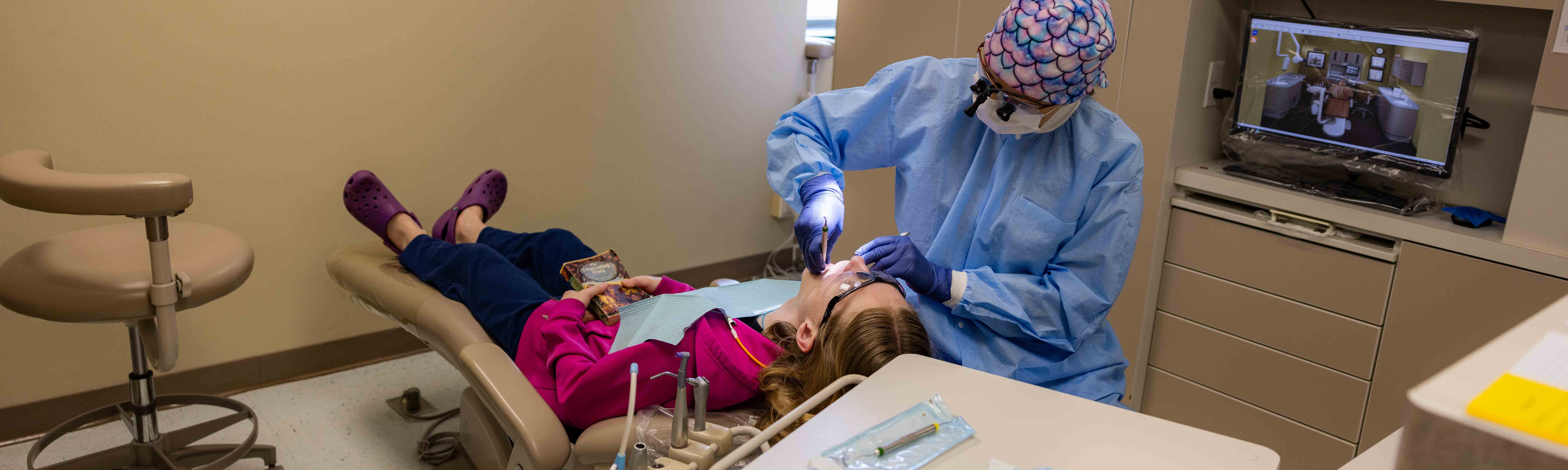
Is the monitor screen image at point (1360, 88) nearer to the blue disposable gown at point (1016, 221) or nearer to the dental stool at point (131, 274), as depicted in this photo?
the blue disposable gown at point (1016, 221)

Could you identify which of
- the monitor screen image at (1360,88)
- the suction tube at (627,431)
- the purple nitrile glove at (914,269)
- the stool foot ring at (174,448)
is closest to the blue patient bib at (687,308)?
the purple nitrile glove at (914,269)

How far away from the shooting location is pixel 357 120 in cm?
253

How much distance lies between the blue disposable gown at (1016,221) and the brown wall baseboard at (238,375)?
1.55 m

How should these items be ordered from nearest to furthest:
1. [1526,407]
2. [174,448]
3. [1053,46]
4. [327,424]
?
[1526,407], [1053,46], [174,448], [327,424]

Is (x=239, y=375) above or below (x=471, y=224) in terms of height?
below

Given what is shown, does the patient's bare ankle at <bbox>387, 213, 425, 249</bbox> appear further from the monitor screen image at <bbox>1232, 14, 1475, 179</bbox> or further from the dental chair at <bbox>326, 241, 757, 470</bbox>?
the monitor screen image at <bbox>1232, 14, 1475, 179</bbox>

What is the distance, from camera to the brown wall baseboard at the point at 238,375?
2242mm

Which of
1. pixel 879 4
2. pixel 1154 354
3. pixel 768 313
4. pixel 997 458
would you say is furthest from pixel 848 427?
pixel 879 4

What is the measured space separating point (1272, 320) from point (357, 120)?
248cm

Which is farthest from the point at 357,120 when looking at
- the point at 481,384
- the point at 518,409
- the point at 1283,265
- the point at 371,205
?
the point at 1283,265

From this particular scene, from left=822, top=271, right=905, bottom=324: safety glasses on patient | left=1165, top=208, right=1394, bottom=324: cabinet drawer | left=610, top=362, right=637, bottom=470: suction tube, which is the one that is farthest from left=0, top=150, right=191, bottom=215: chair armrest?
left=1165, top=208, right=1394, bottom=324: cabinet drawer

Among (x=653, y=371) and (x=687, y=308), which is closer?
(x=653, y=371)

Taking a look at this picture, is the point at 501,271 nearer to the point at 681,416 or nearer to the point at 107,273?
the point at 107,273

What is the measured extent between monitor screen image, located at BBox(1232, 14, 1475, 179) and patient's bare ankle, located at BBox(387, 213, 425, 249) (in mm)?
2148
